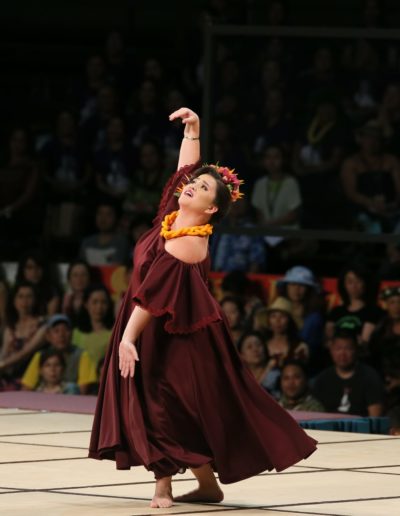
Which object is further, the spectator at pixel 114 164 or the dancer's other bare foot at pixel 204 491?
the spectator at pixel 114 164

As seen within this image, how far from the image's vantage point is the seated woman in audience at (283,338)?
35.1 ft

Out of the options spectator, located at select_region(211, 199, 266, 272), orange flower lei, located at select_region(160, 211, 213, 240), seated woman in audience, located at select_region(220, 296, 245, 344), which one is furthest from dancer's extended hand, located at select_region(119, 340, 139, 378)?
spectator, located at select_region(211, 199, 266, 272)

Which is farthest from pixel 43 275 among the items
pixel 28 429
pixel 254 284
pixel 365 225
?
pixel 28 429

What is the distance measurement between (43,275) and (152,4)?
4286mm

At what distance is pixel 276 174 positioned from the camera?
10516 millimetres

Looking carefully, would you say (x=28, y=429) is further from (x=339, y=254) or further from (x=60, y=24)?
(x=60, y=24)

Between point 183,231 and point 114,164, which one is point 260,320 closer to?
point 114,164

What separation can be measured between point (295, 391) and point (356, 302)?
35.7 inches

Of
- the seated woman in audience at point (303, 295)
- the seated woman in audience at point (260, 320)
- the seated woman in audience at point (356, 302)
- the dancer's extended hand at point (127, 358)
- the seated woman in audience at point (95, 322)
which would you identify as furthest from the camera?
the seated woman in audience at point (95, 322)

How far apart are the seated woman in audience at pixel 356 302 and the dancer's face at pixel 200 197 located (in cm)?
430

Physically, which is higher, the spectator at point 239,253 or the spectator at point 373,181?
the spectator at point 373,181

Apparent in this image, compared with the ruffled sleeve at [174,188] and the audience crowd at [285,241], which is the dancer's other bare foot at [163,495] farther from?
the audience crowd at [285,241]

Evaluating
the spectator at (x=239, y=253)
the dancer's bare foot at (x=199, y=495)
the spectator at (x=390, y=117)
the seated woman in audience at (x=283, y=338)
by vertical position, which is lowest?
the dancer's bare foot at (x=199, y=495)

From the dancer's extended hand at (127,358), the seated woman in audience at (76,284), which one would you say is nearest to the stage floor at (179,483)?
the dancer's extended hand at (127,358)
